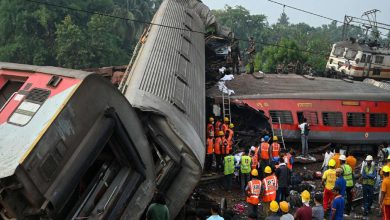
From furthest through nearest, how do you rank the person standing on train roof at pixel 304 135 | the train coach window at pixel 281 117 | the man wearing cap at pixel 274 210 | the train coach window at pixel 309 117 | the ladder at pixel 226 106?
the train coach window at pixel 309 117 → the train coach window at pixel 281 117 → the person standing on train roof at pixel 304 135 → the ladder at pixel 226 106 → the man wearing cap at pixel 274 210

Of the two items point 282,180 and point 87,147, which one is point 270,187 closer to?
point 282,180

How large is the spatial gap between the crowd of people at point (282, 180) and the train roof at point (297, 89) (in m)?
3.39

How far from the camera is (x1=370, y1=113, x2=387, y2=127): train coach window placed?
17609mm

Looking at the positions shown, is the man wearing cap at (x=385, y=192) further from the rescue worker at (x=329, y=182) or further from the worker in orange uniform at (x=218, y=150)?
the worker in orange uniform at (x=218, y=150)

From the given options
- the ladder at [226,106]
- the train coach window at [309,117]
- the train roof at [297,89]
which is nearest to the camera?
the ladder at [226,106]

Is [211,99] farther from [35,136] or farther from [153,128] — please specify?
[35,136]

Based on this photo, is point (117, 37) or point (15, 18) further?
point (117, 37)

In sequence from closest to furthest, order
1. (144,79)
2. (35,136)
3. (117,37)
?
1. (35,136)
2. (144,79)
3. (117,37)

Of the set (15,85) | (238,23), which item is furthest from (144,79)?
(238,23)

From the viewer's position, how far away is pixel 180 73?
10789 mm

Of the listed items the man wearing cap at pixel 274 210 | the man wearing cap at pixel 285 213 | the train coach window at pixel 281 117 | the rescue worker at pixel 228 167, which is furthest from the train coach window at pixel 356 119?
the man wearing cap at pixel 285 213

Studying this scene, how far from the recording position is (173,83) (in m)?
9.56

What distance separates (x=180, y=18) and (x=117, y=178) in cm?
1256

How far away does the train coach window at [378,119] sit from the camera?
17.6m
